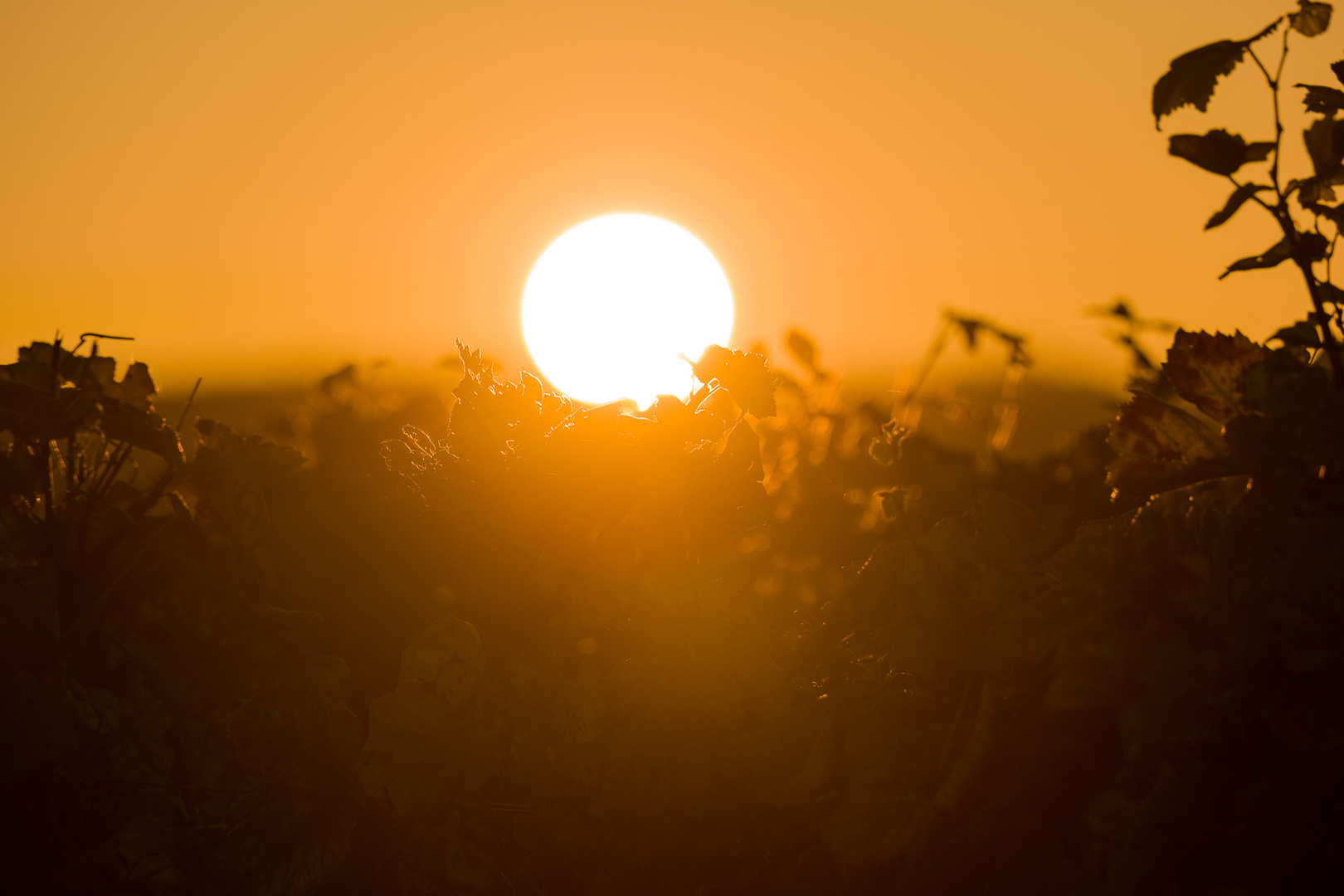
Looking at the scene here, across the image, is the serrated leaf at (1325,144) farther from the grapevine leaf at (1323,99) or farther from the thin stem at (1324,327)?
the thin stem at (1324,327)

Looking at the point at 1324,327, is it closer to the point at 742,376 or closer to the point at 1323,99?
the point at 1323,99

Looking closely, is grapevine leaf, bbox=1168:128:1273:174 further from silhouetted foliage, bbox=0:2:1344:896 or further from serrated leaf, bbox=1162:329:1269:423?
serrated leaf, bbox=1162:329:1269:423

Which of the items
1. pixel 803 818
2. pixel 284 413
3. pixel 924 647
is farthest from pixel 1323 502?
pixel 284 413

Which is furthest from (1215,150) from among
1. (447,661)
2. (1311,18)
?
(447,661)

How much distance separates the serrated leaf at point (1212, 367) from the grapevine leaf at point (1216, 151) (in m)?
0.27

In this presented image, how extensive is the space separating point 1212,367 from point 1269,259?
18cm

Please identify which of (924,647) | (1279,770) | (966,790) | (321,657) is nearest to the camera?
(1279,770)

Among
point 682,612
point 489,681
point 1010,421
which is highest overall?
point 1010,421

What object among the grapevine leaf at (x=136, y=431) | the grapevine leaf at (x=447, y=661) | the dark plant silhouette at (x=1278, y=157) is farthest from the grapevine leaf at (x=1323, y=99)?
the grapevine leaf at (x=136, y=431)

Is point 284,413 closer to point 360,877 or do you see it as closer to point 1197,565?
point 360,877

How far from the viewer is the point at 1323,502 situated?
1.28 metres

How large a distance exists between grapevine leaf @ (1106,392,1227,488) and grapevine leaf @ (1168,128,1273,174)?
1.27ft

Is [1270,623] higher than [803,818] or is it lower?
higher

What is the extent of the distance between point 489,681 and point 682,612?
369mm
